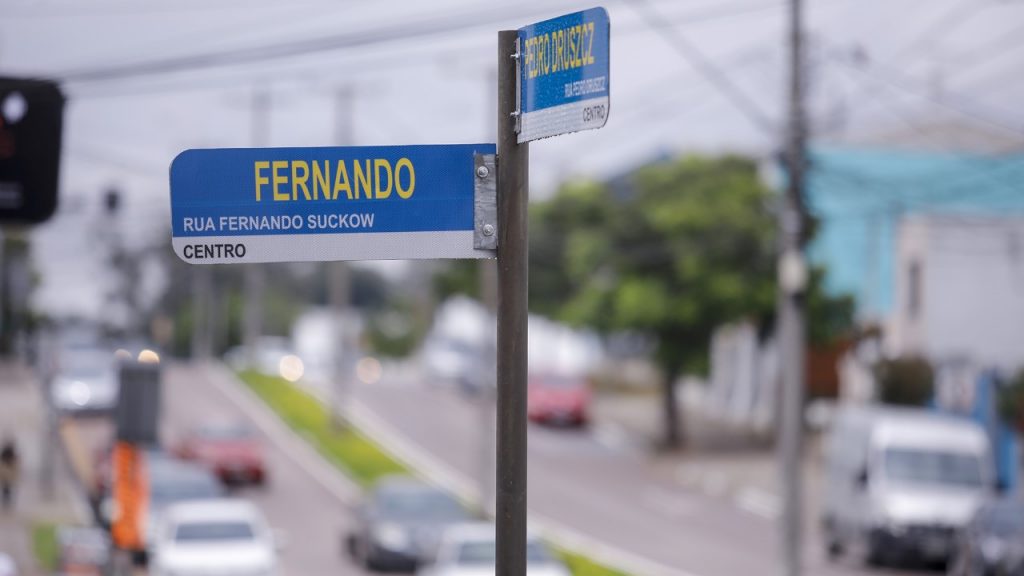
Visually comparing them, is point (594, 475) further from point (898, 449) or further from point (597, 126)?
point (597, 126)

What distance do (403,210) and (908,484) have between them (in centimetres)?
2364

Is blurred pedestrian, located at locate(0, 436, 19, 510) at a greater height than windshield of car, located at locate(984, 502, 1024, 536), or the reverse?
windshield of car, located at locate(984, 502, 1024, 536)

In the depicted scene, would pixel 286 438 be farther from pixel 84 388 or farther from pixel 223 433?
pixel 223 433

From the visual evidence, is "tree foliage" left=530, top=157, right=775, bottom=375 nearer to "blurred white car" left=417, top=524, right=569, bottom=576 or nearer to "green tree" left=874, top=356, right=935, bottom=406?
"green tree" left=874, top=356, right=935, bottom=406

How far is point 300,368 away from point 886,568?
1955 inches

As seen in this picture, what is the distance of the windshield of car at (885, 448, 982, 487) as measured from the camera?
91.2ft

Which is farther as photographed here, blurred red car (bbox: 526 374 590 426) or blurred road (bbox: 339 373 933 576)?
blurred red car (bbox: 526 374 590 426)

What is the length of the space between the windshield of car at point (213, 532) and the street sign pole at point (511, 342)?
20076 millimetres

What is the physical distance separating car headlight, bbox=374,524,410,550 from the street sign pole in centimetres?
2294

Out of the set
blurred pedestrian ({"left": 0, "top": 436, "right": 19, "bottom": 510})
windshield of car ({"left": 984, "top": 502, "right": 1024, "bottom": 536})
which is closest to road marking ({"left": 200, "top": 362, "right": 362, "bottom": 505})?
blurred pedestrian ({"left": 0, "top": 436, "right": 19, "bottom": 510})

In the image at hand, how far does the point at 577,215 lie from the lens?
63812 millimetres

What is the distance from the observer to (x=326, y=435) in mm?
50906

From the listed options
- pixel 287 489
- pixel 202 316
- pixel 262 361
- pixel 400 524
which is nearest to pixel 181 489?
pixel 400 524

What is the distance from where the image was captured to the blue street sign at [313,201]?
5.40 meters
